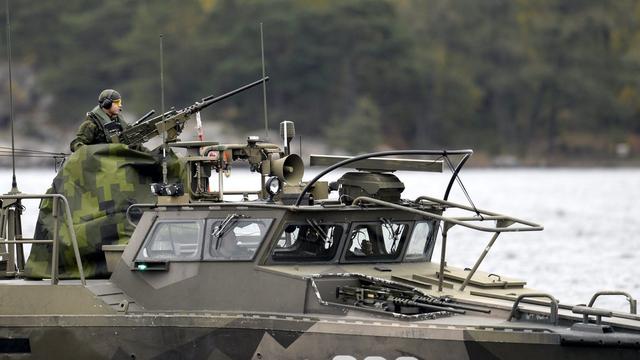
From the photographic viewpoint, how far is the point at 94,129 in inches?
721

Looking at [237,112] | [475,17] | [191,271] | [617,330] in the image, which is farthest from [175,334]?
[475,17]

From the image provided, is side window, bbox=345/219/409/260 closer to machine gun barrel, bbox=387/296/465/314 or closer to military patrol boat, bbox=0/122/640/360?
military patrol boat, bbox=0/122/640/360

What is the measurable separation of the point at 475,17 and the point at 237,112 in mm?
25324

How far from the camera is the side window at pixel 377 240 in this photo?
1645 centimetres

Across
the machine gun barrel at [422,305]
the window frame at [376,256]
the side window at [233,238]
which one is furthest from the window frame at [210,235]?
the machine gun barrel at [422,305]

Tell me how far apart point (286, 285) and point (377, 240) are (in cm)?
129

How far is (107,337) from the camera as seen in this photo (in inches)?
647

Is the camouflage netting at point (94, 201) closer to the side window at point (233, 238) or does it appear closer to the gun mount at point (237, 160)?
the gun mount at point (237, 160)

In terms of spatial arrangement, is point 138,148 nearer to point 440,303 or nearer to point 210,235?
point 210,235

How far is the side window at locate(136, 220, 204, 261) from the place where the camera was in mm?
16469

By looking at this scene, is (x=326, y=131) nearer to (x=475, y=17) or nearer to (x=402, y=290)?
(x=475, y=17)

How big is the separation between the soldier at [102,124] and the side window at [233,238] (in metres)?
2.55

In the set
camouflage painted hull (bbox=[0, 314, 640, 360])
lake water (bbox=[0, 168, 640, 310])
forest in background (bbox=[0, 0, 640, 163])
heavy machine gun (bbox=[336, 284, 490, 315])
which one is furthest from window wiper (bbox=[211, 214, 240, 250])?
forest in background (bbox=[0, 0, 640, 163])

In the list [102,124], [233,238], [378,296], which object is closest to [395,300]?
[378,296]
